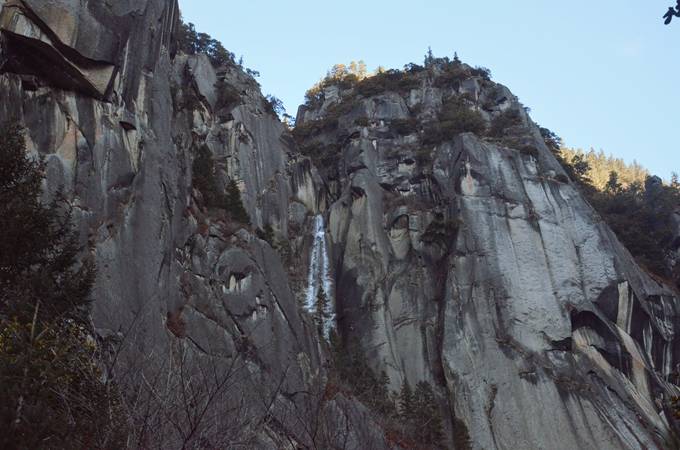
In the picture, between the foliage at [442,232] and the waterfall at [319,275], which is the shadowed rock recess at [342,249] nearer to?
the foliage at [442,232]

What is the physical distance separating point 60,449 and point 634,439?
1125 inches

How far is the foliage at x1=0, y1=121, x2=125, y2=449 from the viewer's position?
27.9 ft

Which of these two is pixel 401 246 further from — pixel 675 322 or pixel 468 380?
pixel 675 322

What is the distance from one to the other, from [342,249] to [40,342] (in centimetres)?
3098

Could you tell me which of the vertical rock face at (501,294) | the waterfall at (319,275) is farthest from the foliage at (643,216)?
the waterfall at (319,275)

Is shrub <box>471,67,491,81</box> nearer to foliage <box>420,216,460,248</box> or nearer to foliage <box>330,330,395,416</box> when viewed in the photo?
foliage <box>420,216,460,248</box>

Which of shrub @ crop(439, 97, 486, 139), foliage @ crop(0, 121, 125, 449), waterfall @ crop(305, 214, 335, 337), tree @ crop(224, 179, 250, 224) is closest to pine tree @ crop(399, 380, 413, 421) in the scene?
waterfall @ crop(305, 214, 335, 337)

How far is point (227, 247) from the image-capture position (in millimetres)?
30562

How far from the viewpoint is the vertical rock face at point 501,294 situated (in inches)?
1276

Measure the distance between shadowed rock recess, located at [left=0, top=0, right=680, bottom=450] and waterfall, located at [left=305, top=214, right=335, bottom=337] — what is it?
476 mm

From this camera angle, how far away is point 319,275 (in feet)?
130

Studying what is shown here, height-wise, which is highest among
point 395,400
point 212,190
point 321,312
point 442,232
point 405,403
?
point 212,190

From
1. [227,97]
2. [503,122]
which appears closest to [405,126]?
[503,122]

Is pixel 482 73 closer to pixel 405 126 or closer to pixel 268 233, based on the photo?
pixel 405 126
